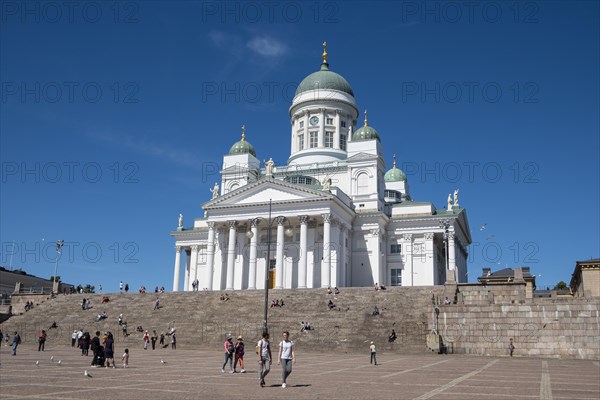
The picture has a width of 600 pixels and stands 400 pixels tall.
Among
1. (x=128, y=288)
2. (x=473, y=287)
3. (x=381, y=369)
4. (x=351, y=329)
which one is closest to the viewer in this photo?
(x=381, y=369)

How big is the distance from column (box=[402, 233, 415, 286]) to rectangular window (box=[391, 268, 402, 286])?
0.62 meters

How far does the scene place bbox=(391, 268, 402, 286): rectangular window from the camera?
6606 cm

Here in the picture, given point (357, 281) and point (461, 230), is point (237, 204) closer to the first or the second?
point (357, 281)

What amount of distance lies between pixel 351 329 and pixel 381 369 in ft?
Result: 53.9

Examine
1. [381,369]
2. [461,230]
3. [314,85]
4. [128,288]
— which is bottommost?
[381,369]

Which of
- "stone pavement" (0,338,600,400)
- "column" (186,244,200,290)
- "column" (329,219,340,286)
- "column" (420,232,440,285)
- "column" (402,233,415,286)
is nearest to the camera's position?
"stone pavement" (0,338,600,400)

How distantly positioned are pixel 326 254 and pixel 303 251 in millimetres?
2424

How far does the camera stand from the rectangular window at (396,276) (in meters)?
66.1

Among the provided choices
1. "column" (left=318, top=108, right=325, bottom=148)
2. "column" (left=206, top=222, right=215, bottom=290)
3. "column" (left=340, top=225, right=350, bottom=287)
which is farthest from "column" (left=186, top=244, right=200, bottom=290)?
"column" (left=318, top=108, right=325, bottom=148)

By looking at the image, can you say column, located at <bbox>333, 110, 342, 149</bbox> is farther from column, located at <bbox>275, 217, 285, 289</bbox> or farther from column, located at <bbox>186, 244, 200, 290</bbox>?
column, located at <bbox>186, 244, 200, 290</bbox>

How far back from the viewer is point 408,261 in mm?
66438

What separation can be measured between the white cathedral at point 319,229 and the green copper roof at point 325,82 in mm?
9309

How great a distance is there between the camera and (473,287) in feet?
157

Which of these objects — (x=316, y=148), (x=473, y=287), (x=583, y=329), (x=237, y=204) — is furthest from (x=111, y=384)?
(x=316, y=148)
